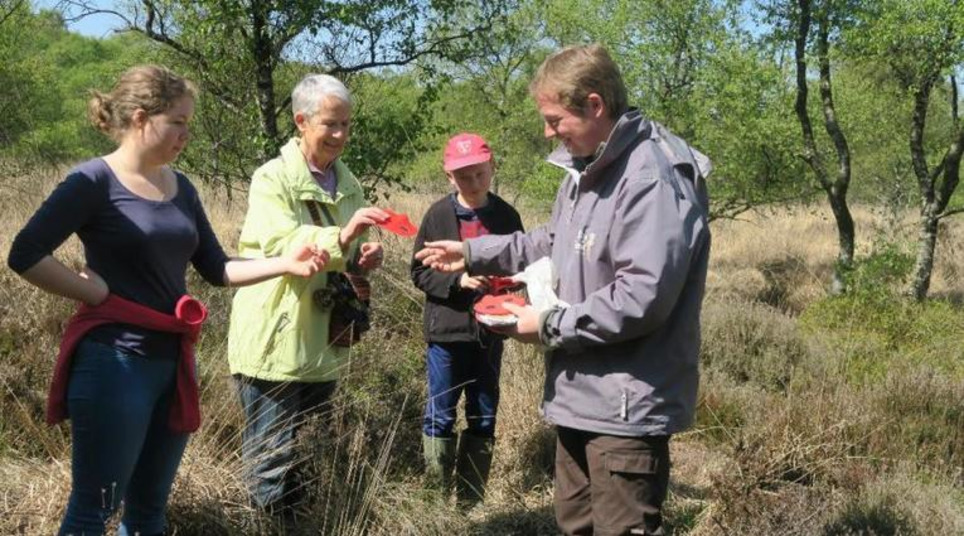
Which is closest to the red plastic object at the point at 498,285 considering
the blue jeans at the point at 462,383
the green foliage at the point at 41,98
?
the blue jeans at the point at 462,383

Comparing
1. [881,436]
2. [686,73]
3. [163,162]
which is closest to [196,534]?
[163,162]

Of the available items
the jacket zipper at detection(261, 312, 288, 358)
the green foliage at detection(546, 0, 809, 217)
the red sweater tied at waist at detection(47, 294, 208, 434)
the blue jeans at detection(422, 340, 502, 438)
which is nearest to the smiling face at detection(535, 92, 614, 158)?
the red sweater tied at waist at detection(47, 294, 208, 434)

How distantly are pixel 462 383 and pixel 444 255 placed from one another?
0.98 metres

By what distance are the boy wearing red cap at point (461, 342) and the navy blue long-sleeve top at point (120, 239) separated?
1517 mm

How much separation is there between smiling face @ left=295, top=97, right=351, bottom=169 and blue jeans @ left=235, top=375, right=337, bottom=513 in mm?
859

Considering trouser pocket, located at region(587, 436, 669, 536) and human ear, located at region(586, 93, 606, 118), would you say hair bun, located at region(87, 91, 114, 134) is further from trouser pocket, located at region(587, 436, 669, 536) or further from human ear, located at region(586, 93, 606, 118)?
trouser pocket, located at region(587, 436, 669, 536)

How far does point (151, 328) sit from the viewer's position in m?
2.61

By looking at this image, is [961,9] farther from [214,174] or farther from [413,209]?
[214,174]

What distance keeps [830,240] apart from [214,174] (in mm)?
16301

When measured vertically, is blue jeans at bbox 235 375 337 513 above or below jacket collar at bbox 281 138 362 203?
below

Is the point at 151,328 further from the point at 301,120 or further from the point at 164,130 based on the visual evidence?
the point at 301,120

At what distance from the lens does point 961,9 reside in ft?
33.5

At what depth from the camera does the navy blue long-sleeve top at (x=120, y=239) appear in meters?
2.44

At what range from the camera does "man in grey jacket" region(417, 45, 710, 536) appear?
2396mm
